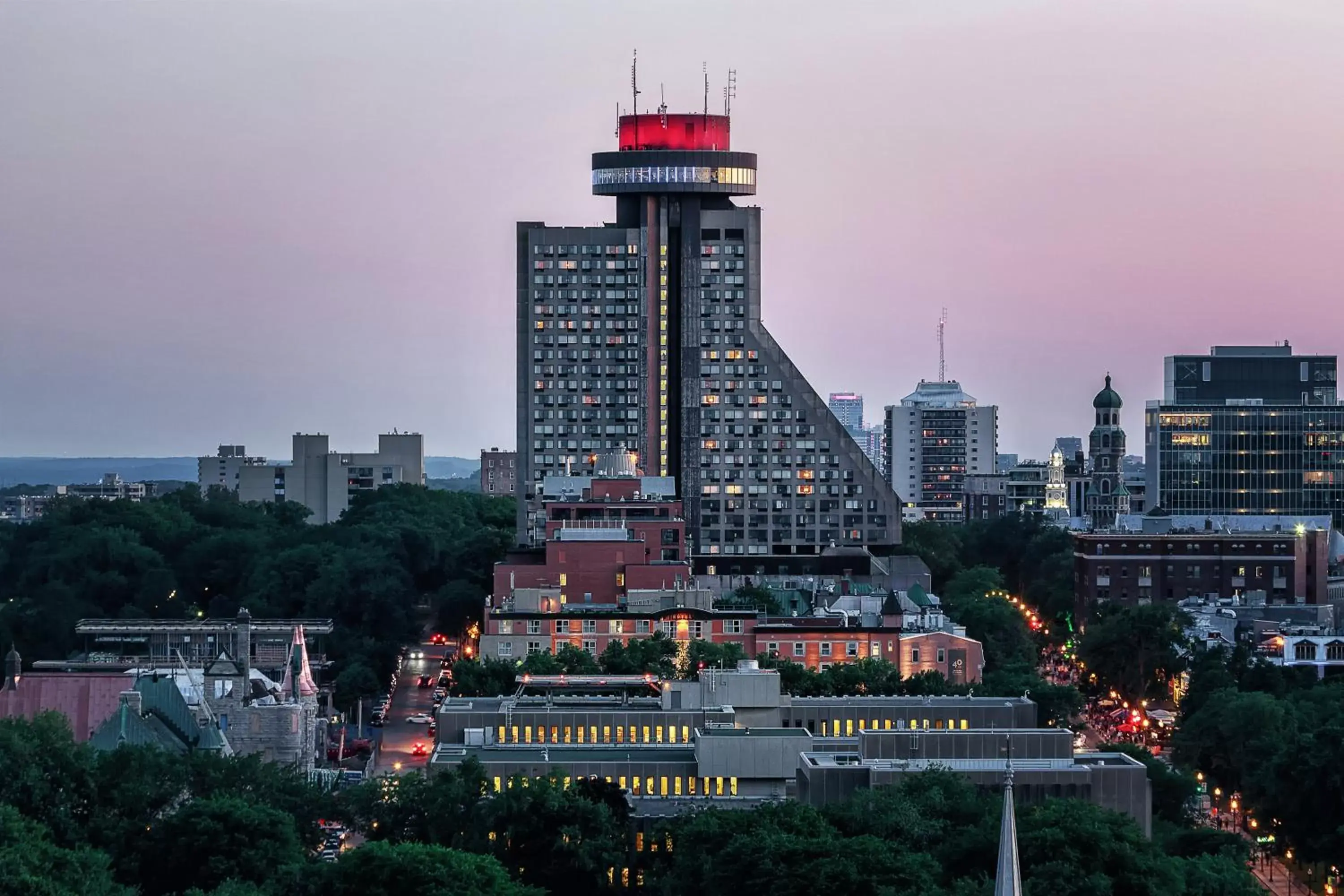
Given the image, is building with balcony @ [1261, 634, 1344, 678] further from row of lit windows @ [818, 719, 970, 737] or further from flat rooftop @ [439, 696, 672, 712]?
flat rooftop @ [439, 696, 672, 712]

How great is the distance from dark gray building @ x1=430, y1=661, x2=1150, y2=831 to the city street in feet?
24.3

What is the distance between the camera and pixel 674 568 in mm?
171500

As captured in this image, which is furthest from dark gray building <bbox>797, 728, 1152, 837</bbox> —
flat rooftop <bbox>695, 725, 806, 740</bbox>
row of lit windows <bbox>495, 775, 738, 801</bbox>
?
row of lit windows <bbox>495, 775, 738, 801</bbox>

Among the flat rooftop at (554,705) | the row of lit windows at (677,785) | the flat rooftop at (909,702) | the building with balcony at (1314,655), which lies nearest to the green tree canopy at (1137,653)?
the building with balcony at (1314,655)

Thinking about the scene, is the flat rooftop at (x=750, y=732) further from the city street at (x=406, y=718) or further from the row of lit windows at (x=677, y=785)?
the city street at (x=406, y=718)

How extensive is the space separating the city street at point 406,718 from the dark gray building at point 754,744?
7.42 meters

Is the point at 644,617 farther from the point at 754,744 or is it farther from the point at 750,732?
the point at 754,744

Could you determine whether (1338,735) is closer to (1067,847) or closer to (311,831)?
(1067,847)

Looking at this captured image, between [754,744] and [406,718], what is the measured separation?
4843cm

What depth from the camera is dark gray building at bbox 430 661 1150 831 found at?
355 feet

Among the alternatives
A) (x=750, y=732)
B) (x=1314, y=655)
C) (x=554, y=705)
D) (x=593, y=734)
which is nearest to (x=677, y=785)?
(x=750, y=732)

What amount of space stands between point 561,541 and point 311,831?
2699 inches

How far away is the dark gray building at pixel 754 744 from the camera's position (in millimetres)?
108188

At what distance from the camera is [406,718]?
161 m
